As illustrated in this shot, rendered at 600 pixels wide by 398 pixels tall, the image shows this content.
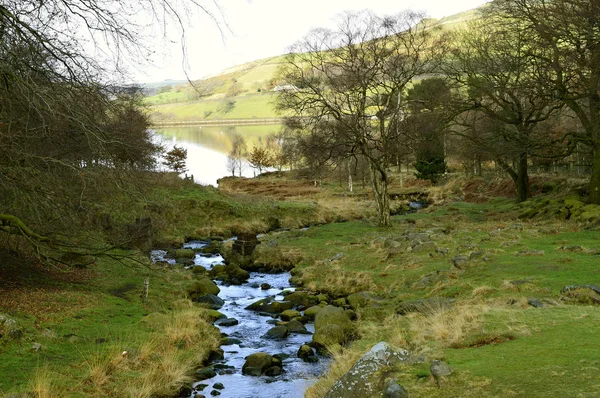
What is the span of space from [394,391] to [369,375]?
767mm

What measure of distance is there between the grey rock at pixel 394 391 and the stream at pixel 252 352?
11.0ft

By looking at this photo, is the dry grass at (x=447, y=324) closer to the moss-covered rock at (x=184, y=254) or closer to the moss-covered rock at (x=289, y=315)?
the moss-covered rock at (x=289, y=315)

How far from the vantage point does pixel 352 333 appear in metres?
13.2

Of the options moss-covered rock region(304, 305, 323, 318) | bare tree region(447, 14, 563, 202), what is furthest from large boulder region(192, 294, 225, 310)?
bare tree region(447, 14, 563, 202)

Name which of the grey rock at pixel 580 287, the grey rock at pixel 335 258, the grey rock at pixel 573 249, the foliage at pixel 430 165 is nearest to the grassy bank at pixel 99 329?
the grey rock at pixel 335 258

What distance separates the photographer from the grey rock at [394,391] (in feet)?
20.9

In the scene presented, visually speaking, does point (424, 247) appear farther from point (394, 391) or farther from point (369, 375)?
point (394, 391)

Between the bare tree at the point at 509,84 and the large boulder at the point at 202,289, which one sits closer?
the large boulder at the point at 202,289

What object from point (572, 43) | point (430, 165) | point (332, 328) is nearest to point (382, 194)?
point (572, 43)

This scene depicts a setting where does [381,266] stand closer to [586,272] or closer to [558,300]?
[586,272]

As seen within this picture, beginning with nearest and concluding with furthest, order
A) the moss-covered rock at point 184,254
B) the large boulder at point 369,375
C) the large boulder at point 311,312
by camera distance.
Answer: the large boulder at point 369,375
the large boulder at point 311,312
the moss-covered rock at point 184,254

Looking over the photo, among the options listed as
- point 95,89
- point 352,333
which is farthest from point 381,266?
point 95,89

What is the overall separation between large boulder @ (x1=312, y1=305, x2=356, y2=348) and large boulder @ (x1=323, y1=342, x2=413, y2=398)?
15.8 ft

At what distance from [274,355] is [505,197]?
32530 millimetres
